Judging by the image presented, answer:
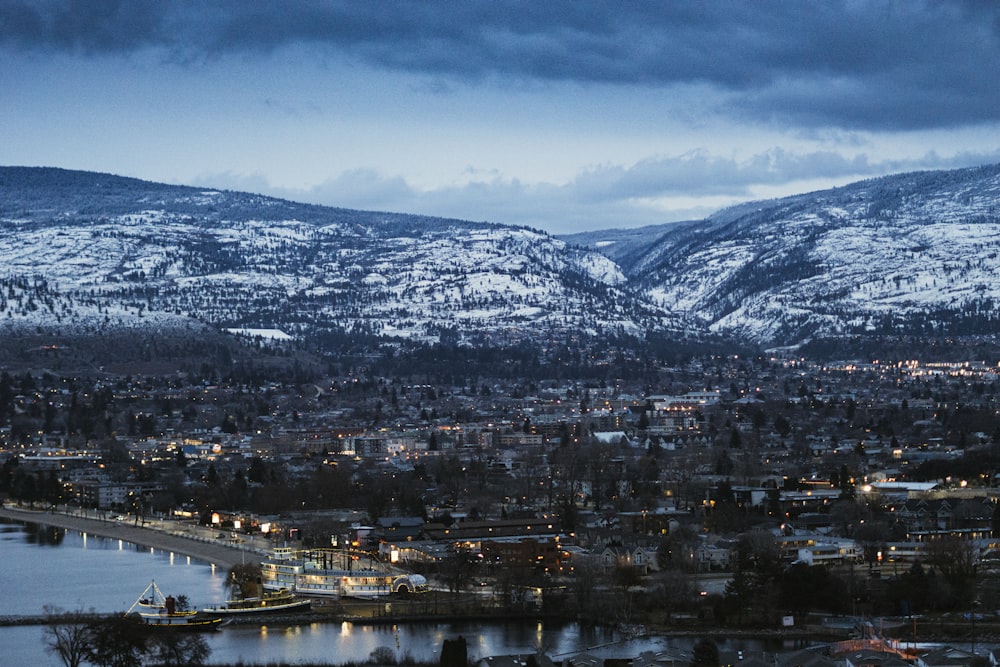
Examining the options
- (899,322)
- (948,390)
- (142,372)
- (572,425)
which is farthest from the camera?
(899,322)

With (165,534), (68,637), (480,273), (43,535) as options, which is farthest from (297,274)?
(68,637)

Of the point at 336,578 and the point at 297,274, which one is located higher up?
the point at 297,274

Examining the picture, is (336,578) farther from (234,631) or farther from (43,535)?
(43,535)

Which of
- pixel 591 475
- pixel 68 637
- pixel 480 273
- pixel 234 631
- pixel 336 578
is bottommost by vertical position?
pixel 234 631

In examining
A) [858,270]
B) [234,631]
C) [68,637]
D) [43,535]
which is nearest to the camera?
[68,637]

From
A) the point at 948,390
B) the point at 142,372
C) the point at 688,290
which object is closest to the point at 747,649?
the point at 948,390

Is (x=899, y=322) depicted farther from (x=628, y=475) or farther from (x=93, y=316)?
(x=628, y=475)
